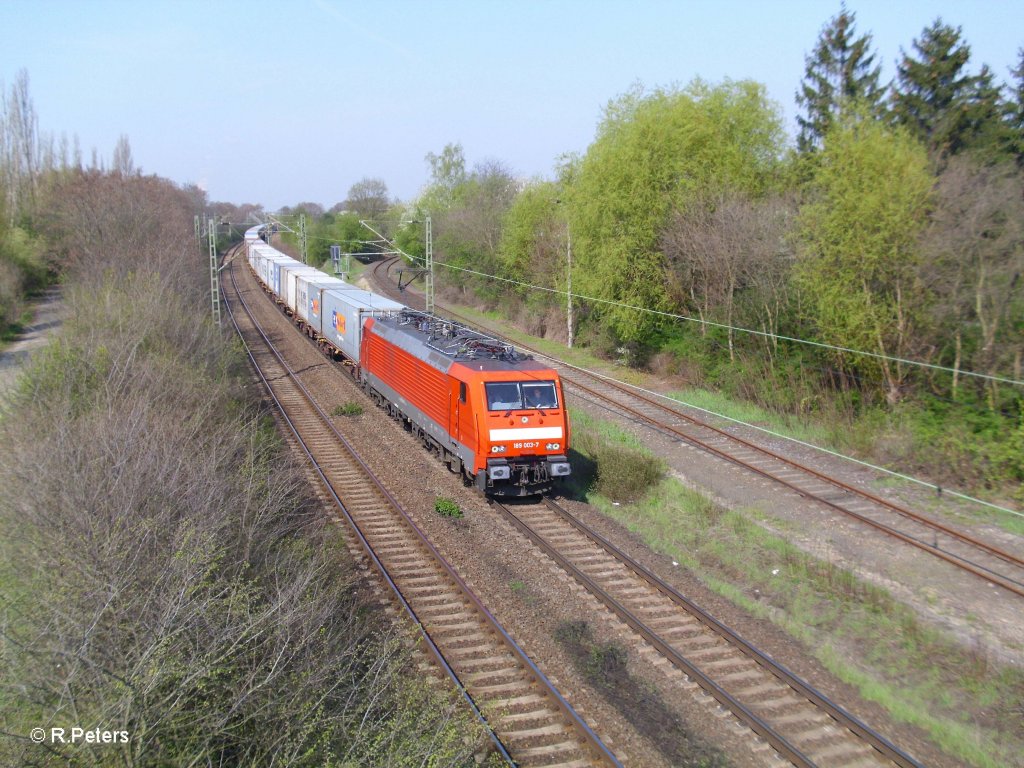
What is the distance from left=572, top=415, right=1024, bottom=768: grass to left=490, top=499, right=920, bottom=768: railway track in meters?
0.84

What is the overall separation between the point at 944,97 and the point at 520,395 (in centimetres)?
2611

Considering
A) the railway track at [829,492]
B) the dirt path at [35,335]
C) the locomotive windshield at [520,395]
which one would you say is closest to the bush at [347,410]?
the railway track at [829,492]

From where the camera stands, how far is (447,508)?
1441 cm

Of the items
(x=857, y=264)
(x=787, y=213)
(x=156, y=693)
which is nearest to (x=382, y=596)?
(x=156, y=693)

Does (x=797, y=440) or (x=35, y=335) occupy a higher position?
(x=35, y=335)

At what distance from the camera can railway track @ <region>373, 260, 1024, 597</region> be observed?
491 inches

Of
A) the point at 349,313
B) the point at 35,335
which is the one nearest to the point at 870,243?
the point at 349,313

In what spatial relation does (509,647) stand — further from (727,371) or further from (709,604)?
(727,371)

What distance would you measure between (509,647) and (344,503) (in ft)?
20.4

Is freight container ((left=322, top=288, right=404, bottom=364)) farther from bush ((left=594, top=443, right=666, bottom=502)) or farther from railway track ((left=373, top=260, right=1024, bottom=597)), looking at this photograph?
bush ((left=594, top=443, right=666, bottom=502))

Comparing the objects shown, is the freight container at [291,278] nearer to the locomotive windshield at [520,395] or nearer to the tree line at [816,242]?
the tree line at [816,242]

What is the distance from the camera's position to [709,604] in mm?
10945

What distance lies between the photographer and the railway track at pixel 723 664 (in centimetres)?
779

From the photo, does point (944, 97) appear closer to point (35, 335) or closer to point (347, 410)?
point (347, 410)
